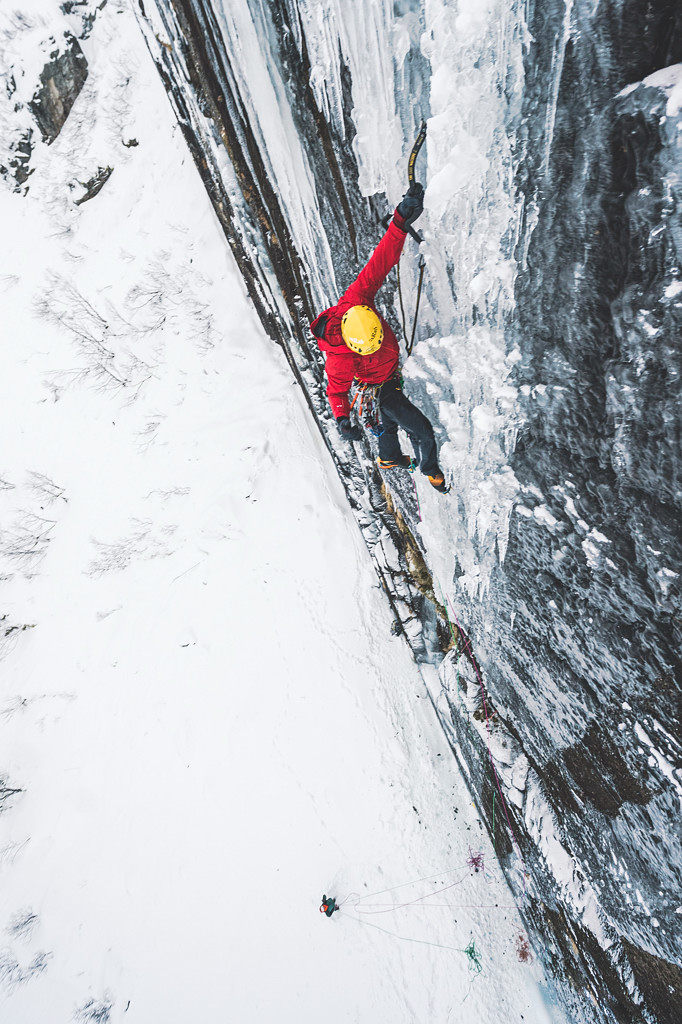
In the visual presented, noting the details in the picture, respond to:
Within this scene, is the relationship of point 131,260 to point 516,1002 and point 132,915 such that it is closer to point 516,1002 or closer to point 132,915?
point 132,915

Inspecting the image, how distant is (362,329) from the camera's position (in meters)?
2.56

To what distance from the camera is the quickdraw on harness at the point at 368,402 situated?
121 inches

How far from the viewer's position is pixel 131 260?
26.9 ft

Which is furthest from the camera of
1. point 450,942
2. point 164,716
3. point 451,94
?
point 164,716

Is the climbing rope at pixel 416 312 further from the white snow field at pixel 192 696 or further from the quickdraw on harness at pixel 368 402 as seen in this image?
the white snow field at pixel 192 696

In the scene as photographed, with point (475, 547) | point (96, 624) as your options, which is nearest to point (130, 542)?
point (96, 624)

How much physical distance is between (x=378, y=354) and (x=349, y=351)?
178mm

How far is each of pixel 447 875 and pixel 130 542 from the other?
19.2 ft

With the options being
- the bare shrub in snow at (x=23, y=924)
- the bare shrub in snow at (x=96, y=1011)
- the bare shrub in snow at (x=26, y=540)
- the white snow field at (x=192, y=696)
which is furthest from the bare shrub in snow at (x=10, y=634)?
the bare shrub in snow at (x=96, y=1011)

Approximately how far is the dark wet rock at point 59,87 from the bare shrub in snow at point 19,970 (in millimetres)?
13366

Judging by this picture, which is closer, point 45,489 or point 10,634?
point 10,634

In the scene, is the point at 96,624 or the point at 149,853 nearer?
the point at 149,853

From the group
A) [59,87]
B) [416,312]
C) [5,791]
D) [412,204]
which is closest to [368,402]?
[416,312]

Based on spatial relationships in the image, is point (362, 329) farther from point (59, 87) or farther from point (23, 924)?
point (59, 87)
